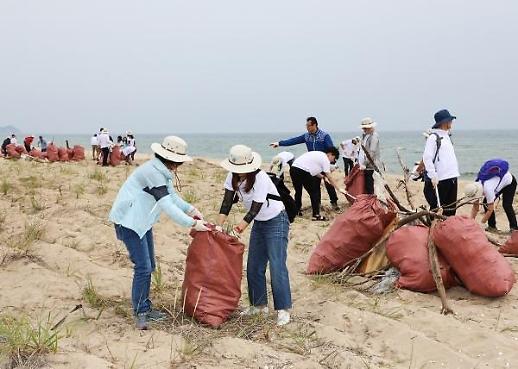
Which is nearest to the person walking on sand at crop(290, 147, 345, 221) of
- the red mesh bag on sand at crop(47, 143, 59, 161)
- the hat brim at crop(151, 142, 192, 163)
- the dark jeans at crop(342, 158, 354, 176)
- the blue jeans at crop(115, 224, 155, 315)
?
the hat brim at crop(151, 142, 192, 163)

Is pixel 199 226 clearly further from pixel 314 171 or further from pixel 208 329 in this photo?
pixel 314 171

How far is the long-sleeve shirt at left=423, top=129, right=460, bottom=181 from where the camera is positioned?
5.63 meters

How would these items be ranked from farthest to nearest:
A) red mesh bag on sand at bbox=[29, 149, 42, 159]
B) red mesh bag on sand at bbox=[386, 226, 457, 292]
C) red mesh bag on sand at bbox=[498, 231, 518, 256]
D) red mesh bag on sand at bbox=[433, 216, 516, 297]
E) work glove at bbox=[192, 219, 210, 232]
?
red mesh bag on sand at bbox=[29, 149, 42, 159], red mesh bag on sand at bbox=[498, 231, 518, 256], red mesh bag on sand at bbox=[386, 226, 457, 292], red mesh bag on sand at bbox=[433, 216, 516, 297], work glove at bbox=[192, 219, 210, 232]

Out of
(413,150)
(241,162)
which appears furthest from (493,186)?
(413,150)

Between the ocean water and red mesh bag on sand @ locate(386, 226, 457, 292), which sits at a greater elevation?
red mesh bag on sand @ locate(386, 226, 457, 292)

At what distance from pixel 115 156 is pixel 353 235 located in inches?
454

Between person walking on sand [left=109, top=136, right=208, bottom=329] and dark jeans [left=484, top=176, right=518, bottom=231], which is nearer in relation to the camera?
person walking on sand [left=109, top=136, right=208, bottom=329]

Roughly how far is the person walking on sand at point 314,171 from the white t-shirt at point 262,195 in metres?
3.32

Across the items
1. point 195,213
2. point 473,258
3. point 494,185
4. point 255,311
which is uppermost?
point 195,213

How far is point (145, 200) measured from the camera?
12.1 ft

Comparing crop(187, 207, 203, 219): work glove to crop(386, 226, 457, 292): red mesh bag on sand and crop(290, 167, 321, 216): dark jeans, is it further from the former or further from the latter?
crop(290, 167, 321, 216): dark jeans

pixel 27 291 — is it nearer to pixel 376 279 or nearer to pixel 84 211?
pixel 84 211

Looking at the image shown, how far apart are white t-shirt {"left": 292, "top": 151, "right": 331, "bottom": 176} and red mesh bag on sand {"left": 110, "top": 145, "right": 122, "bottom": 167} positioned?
8.89 metres

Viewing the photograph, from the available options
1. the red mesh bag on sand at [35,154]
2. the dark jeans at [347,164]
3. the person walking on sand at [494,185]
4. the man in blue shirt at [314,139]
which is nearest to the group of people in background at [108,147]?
the red mesh bag on sand at [35,154]
